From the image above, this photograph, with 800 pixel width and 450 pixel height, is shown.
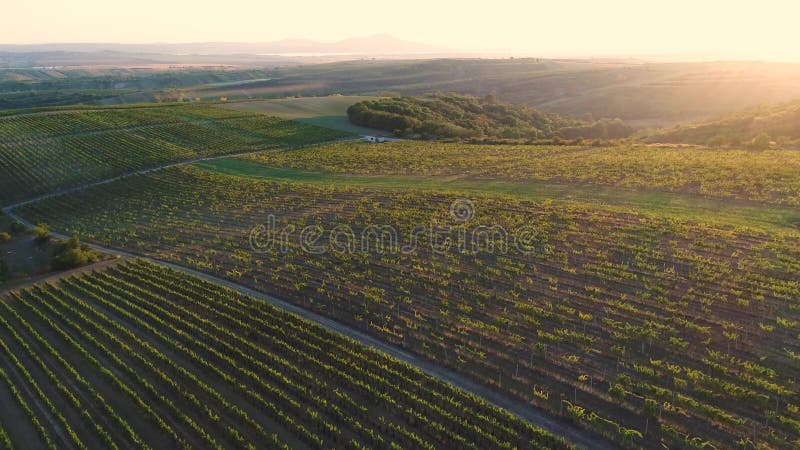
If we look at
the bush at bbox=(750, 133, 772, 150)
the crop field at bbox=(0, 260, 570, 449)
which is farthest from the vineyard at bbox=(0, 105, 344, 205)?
the bush at bbox=(750, 133, 772, 150)

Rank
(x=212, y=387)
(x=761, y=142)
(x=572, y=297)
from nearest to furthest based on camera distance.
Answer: (x=212, y=387) → (x=572, y=297) → (x=761, y=142)

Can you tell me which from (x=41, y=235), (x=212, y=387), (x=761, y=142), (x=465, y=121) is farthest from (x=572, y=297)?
(x=465, y=121)

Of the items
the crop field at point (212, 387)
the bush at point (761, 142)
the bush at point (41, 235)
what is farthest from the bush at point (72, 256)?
the bush at point (761, 142)

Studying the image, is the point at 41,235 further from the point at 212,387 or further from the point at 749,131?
the point at 749,131

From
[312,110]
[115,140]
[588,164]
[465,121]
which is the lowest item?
[115,140]

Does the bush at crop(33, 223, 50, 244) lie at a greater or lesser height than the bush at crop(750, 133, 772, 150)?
lesser

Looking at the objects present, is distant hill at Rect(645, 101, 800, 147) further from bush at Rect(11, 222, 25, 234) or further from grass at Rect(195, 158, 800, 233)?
bush at Rect(11, 222, 25, 234)
